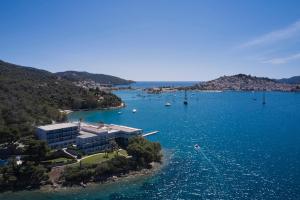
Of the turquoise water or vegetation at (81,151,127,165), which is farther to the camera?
vegetation at (81,151,127,165)

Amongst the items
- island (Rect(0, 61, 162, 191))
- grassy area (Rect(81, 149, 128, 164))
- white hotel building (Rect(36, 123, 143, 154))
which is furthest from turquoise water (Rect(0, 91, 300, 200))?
white hotel building (Rect(36, 123, 143, 154))

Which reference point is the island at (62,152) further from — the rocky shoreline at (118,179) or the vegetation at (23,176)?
the rocky shoreline at (118,179)

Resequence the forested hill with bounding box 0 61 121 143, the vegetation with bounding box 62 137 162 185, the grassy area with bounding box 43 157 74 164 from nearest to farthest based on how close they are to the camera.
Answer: the vegetation with bounding box 62 137 162 185 → the grassy area with bounding box 43 157 74 164 → the forested hill with bounding box 0 61 121 143

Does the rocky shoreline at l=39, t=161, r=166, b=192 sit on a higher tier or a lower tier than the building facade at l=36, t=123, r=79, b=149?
lower

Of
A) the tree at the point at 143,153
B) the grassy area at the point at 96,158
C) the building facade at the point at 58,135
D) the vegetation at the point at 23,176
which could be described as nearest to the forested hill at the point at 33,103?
the building facade at the point at 58,135

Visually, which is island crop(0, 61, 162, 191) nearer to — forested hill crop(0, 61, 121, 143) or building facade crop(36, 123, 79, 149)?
building facade crop(36, 123, 79, 149)

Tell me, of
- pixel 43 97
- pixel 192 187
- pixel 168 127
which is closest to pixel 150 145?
pixel 192 187

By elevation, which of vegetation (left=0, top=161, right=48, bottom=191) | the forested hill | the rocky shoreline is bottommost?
the rocky shoreline
